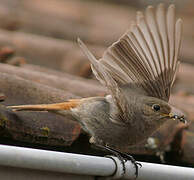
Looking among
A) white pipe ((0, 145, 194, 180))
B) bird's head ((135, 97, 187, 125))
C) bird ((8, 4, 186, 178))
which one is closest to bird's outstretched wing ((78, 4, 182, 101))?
bird ((8, 4, 186, 178))

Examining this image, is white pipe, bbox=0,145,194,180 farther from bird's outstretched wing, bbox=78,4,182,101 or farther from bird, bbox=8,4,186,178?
bird's outstretched wing, bbox=78,4,182,101

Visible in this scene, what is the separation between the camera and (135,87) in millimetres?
3742

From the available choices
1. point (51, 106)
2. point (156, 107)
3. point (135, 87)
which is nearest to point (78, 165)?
point (51, 106)

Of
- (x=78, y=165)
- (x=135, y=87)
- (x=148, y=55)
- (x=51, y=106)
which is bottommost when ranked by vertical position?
(x=78, y=165)

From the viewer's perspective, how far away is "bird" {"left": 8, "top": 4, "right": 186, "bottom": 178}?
3463 mm

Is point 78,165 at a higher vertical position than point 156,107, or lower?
lower

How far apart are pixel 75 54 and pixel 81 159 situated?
341 centimetres

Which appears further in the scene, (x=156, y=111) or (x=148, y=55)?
(x=148, y=55)

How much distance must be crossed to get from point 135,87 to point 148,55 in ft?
0.78

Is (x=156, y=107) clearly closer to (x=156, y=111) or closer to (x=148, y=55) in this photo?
(x=156, y=111)

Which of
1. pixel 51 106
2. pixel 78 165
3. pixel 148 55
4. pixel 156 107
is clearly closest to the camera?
pixel 78 165

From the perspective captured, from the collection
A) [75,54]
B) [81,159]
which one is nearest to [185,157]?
[81,159]

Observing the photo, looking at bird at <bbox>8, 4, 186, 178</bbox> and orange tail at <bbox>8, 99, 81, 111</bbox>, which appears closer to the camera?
orange tail at <bbox>8, 99, 81, 111</bbox>

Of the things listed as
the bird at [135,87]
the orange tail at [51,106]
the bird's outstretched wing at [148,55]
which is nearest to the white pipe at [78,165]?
the bird at [135,87]
